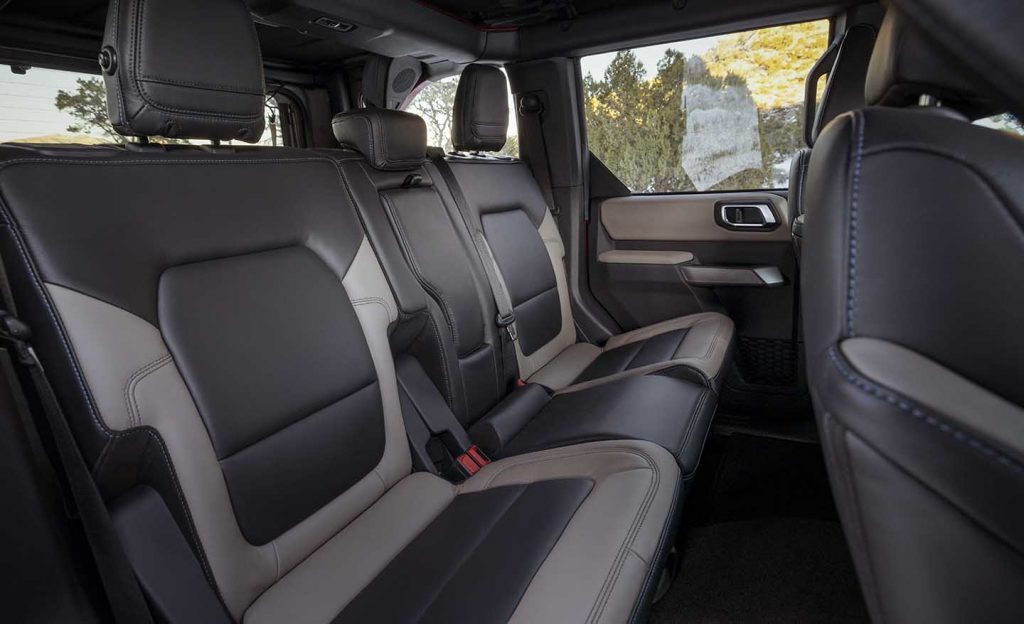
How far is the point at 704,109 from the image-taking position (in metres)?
2.49

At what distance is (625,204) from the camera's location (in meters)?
2.65

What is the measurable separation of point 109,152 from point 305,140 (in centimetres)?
272

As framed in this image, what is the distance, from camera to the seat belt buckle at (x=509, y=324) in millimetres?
1970

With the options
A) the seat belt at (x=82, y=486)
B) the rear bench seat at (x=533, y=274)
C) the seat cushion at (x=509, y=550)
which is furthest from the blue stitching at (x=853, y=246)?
the rear bench seat at (x=533, y=274)

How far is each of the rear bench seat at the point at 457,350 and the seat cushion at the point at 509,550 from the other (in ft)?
0.57

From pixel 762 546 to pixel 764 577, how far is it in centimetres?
14

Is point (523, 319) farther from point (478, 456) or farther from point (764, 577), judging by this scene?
point (764, 577)

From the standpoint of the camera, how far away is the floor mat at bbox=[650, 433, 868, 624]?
152cm

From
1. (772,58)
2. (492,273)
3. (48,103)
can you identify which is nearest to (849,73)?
(772,58)

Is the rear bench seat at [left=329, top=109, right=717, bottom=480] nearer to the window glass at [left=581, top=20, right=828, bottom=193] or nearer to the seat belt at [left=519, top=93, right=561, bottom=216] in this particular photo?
the seat belt at [left=519, top=93, right=561, bottom=216]

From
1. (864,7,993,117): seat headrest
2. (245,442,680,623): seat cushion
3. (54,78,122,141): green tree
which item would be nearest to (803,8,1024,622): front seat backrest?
(864,7,993,117): seat headrest

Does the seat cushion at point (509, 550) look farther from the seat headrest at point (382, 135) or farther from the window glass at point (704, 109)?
the window glass at point (704, 109)

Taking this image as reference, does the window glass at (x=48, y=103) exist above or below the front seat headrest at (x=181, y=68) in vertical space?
above

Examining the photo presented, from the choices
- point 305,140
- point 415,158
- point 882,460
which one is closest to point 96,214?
point 415,158
